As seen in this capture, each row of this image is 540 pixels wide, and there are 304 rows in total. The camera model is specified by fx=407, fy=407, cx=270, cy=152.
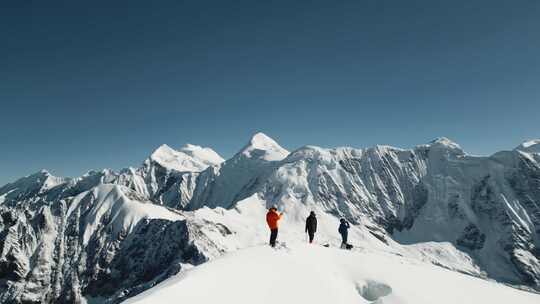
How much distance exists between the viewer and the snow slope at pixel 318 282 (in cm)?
2017

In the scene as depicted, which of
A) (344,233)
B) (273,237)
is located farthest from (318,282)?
(344,233)

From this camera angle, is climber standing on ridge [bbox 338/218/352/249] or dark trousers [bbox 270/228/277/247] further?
climber standing on ridge [bbox 338/218/352/249]

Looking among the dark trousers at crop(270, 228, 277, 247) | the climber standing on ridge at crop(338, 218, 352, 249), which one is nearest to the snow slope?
the dark trousers at crop(270, 228, 277, 247)

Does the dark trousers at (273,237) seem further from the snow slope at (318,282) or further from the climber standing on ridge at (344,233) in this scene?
the climber standing on ridge at (344,233)

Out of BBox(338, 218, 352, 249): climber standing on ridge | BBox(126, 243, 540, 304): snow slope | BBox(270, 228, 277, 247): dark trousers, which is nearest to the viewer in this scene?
BBox(126, 243, 540, 304): snow slope

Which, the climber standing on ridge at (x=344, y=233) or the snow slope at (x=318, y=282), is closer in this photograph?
the snow slope at (x=318, y=282)

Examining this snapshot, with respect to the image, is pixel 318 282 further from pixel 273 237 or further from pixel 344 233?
pixel 344 233

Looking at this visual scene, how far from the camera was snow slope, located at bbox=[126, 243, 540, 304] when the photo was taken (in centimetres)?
2017

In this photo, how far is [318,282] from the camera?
2494 cm

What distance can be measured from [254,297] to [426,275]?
15016 mm

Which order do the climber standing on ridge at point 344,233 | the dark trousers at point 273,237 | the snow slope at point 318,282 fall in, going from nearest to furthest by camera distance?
the snow slope at point 318,282, the dark trousers at point 273,237, the climber standing on ridge at point 344,233

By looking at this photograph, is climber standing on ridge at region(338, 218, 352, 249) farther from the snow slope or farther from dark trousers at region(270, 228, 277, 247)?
dark trousers at region(270, 228, 277, 247)

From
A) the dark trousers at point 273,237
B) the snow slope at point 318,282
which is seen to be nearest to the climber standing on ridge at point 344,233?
the snow slope at point 318,282

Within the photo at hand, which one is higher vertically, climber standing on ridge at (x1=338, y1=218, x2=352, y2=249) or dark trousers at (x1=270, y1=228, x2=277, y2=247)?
dark trousers at (x1=270, y1=228, x2=277, y2=247)
